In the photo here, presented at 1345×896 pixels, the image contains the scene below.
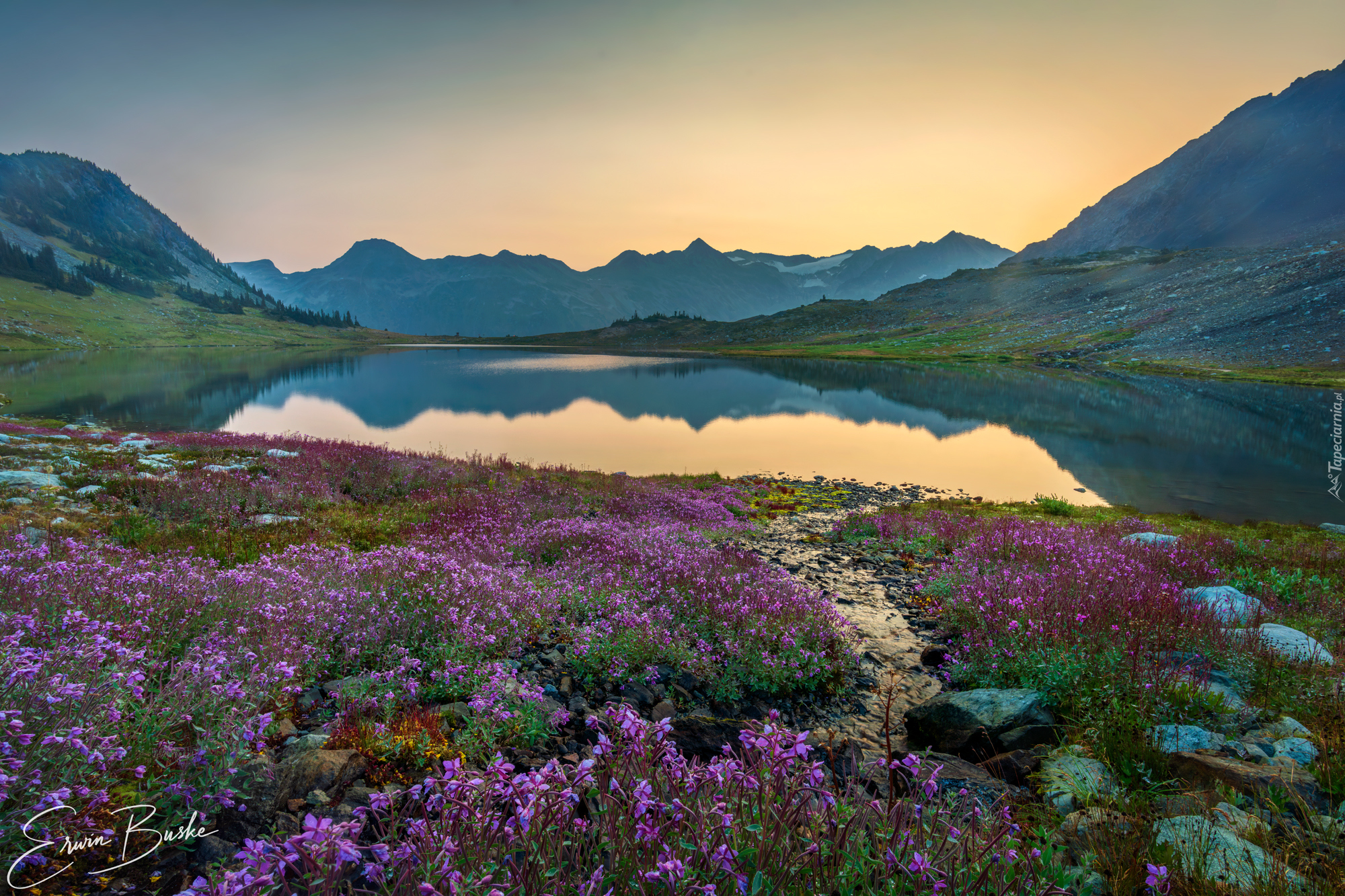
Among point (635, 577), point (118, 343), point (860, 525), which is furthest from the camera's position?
point (118, 343)

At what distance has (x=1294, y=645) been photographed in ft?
20.7

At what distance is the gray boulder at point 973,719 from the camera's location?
554 centimetres

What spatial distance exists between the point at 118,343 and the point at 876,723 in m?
198

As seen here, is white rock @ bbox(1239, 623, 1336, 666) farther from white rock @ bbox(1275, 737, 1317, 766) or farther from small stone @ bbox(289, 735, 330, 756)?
small stone @ bbox(289, 735, 330, 756)

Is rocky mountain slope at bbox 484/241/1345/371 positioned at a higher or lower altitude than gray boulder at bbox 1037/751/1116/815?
higher

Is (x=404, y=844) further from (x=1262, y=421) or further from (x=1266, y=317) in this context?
(x=1266, y=317)

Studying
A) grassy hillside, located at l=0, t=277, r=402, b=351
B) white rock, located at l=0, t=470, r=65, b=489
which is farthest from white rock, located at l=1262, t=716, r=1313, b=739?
grassy hillside, located at l=0, t=277, r=402, b=351

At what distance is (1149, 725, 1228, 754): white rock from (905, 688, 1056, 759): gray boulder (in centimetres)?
87

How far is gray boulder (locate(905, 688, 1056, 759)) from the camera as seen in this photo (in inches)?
218

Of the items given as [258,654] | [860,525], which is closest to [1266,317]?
[860,525]

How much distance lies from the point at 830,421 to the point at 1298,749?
4199 cm

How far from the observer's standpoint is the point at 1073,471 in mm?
29781

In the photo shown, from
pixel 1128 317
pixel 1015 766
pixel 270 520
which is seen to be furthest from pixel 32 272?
pixel 1128 317
